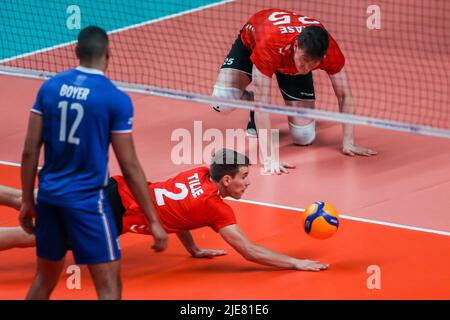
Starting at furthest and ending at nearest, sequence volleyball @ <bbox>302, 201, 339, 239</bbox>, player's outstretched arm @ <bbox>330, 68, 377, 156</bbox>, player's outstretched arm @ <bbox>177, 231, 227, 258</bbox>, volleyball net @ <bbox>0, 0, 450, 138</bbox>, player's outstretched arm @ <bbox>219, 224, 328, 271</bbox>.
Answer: volleyball net @ <bbox>0, 0, 450, 138</bbox> < player's outstretched arm @ <bbox>330, 68, 377, 156</bbox> < player's outstretched arm @ <bbox>177, 231, 227, 258</bbox> < volleyball @ <bbox>302, 201, 339, 239</bbox> < player's outstretched arm @ <bbox>219, 224, 328, 271</bbox>

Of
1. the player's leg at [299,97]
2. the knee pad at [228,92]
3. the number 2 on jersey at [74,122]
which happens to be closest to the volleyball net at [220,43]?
the knee pad at [228,92]

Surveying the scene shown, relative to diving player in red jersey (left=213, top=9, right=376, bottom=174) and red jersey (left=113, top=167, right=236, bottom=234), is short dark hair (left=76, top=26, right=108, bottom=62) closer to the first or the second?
red jersey (left=113, top=167, right=236, bottom=234)

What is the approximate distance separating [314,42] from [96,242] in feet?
14.1

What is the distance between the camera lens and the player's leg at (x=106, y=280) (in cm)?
750

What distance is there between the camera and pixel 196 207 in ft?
30.1

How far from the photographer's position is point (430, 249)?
10.1 m

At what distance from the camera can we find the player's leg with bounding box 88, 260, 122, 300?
7504 millimetres

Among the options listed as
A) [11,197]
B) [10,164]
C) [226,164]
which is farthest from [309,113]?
[10,164]

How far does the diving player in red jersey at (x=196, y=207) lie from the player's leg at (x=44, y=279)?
148 centimetres

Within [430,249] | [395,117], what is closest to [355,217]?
[430,249]

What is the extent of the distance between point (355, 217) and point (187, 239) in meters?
1.98

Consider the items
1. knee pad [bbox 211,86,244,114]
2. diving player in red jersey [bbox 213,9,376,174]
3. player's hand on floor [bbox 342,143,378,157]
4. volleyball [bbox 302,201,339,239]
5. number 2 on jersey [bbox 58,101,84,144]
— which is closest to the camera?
number 2 on jersey [bbox 58,101,84,144]

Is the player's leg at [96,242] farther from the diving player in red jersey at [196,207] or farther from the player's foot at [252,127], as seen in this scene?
the player's foot at [252,127]

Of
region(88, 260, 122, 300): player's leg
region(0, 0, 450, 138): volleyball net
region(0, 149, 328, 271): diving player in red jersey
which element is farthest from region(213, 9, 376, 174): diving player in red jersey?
region(88, 260, 122, 300): player's leg
